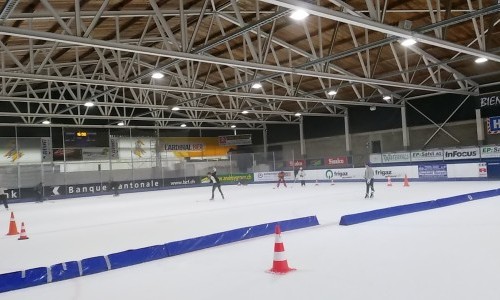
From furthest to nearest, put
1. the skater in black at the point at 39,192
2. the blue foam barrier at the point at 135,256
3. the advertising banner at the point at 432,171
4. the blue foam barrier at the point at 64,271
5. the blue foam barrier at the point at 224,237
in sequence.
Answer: the skater in black at the point at 39,192 < the advertising banner at the point at 432,171 < the blue foam barrier at the point at 224,237 < the blue foam barrier at the point at 135,256 < the blue foam barrier at the point at 64,271

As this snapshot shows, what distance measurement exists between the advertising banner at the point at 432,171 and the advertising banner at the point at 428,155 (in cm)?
162

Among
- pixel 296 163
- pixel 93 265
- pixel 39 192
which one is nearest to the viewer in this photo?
pixel 93 265

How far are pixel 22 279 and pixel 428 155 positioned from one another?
2490 cm

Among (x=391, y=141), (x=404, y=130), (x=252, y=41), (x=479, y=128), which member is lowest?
(x=391, y=141)

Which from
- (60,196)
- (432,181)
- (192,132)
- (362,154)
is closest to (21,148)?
(60,196)

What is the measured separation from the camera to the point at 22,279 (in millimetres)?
5641

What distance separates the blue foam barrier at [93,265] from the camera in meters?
6.17

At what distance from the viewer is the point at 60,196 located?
29.2m

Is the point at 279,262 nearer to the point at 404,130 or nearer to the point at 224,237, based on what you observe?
the point at 224,237

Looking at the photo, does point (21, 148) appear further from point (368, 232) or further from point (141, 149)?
point (368, 232)

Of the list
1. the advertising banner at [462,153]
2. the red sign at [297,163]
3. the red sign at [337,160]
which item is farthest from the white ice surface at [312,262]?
the red sign at [297,163]

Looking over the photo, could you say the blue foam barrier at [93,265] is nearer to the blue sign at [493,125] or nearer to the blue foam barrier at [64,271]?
the blue foam barrier at [64,271]

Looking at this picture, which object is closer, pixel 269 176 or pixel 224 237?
pixel 224 237

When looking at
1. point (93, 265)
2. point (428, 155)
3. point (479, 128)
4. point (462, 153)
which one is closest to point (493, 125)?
point (479, 128)
